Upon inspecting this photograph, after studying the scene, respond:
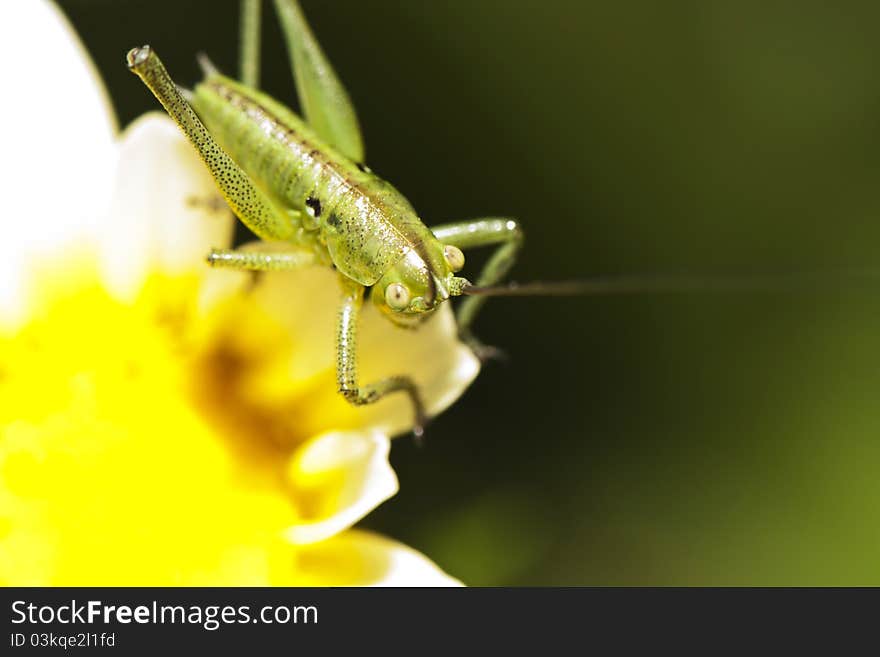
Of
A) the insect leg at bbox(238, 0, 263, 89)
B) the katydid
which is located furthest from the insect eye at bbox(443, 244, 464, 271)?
the insect leg at bbox(238, 0, 263, 89)

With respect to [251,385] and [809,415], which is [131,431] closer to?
[251,385]

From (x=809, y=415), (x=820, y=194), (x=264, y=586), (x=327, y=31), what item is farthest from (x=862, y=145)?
(x=264, y=586)

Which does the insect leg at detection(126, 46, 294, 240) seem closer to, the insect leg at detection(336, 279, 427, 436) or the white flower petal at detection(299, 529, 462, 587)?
the insect leg at detection(336, 279, 427, 436)

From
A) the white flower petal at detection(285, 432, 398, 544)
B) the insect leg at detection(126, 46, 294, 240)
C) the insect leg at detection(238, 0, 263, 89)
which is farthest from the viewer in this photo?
the insect leg at detection(238, 0, 263, 89)

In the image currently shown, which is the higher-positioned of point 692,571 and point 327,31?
point 327,31

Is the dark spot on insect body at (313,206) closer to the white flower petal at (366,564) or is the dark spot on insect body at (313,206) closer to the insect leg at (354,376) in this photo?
the insect leg at (354,376)

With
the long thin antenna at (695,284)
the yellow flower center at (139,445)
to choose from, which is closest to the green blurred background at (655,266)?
the long thin antenna at (695,284)

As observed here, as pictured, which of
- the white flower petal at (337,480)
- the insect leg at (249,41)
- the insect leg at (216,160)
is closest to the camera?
the white flower petal at (337,480)
